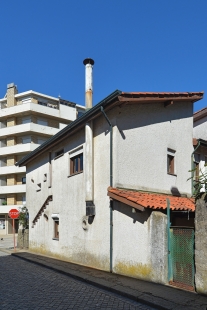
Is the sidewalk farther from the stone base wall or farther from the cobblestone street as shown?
the stone base wall

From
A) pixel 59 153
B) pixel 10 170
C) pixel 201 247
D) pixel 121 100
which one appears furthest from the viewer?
pixel 10 170

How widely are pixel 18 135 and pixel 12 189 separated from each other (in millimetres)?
7459

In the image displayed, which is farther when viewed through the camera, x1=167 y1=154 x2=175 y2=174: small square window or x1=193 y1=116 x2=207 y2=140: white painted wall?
x1=193 y1=116 x2=207 y2=140: white painted wall

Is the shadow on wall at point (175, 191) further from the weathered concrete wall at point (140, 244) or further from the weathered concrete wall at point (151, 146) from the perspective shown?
the weathered concrete wall at point (140, 244)

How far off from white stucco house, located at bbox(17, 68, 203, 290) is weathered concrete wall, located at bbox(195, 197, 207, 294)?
3.50ft

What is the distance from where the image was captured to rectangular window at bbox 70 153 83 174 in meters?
13.4

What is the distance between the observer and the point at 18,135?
42812mm

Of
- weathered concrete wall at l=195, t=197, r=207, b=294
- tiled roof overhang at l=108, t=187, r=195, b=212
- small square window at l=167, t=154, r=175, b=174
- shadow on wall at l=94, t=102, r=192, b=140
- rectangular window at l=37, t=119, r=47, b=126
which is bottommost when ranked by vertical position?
weathered concrete wall at l=195, t=197, r=207, b=294

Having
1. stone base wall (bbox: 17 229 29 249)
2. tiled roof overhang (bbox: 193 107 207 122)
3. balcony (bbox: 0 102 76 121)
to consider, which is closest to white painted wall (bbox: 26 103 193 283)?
tiled roof overhang (bbox: 193 107 207 122)

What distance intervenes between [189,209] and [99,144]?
396cm

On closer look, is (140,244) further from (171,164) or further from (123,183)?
(171,164)

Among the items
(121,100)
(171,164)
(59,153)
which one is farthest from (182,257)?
(59,153)

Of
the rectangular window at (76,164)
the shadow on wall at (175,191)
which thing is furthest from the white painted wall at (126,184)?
the rectangular window at (76,164)

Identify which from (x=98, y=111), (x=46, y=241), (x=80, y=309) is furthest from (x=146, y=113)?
(x=46, y=241)
